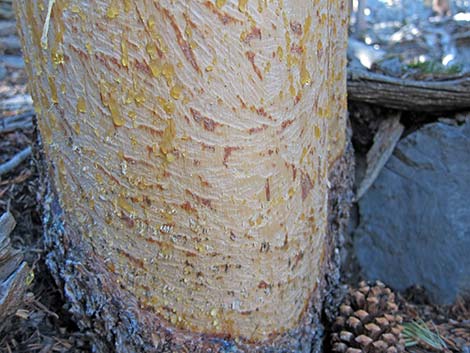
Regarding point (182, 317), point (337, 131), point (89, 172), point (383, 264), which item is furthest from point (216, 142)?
point (383, 264)

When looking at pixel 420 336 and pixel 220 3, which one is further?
pixel 420 336

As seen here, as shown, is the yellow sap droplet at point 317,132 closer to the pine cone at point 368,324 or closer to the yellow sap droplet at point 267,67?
the yellow sap droplet at point 267,67

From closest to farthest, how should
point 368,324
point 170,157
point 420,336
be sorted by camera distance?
1. point 170,157
2. point 368,324
3. point 420,336

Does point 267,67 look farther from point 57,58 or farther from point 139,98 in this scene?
point 57,58

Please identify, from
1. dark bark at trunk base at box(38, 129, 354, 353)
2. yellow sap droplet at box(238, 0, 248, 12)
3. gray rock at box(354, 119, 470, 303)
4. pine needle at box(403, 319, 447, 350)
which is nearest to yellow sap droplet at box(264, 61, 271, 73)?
yellow sap droplet at box(238, 0, 248, 12)

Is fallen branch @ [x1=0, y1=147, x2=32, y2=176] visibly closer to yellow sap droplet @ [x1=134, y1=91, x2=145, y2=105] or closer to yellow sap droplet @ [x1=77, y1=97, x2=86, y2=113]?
yellow sap droplet @ [x1=77, y1=97, x2=86, y2=113]

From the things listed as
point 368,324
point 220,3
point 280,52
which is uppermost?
point 220,3

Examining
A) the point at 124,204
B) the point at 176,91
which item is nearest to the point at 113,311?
the point at 124,204
